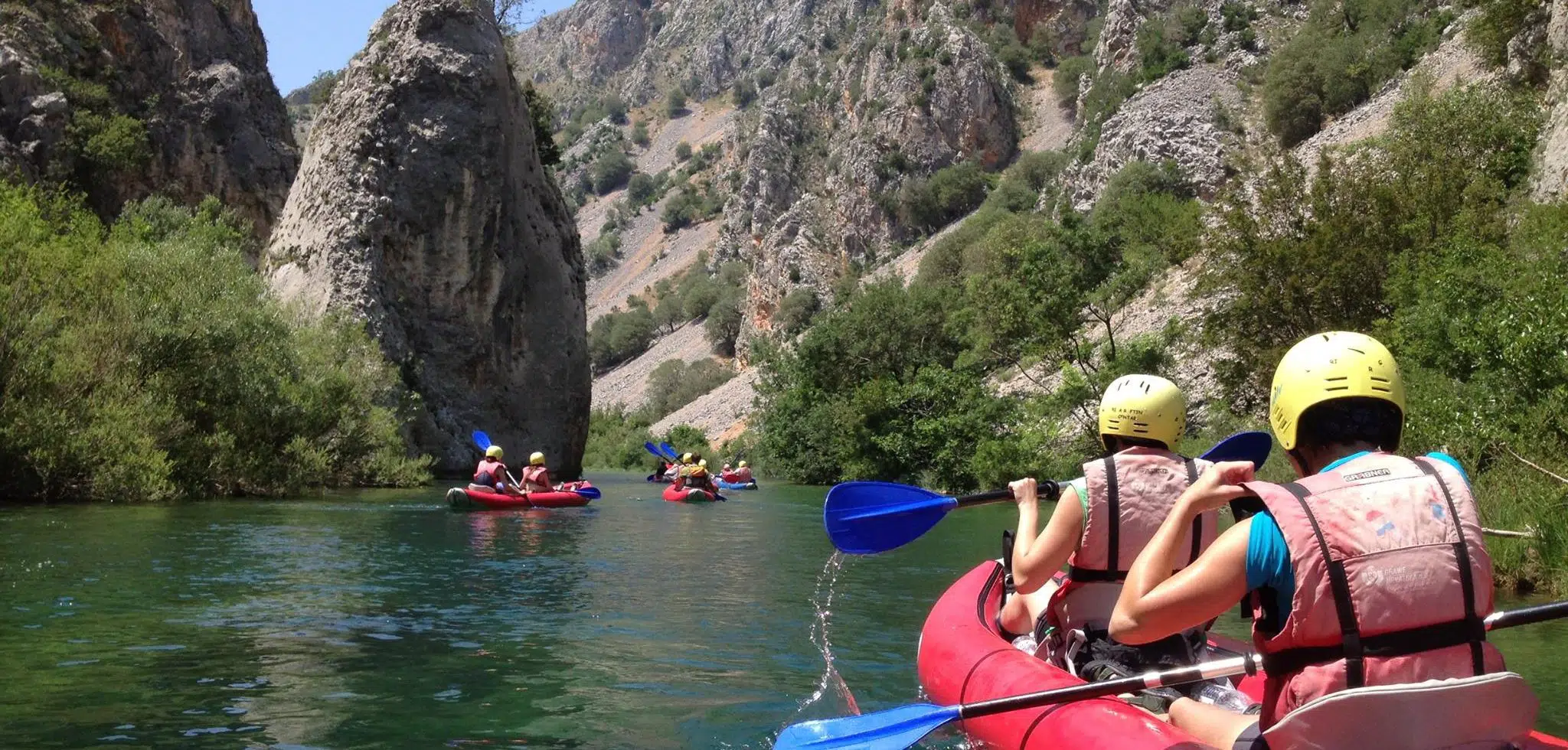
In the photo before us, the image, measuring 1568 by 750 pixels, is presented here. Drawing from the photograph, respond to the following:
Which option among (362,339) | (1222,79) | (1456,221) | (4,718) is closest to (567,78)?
(1222,79)

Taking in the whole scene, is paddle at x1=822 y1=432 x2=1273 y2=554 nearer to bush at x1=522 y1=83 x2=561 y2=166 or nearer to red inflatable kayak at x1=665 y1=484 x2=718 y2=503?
red inflatable kayak at x1=665 y1=484 x2=718 y2=503

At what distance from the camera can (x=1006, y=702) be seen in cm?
379

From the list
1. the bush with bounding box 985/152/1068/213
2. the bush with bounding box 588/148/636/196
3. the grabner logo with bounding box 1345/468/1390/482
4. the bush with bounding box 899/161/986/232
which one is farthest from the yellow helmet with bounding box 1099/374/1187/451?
the bush with bounding box 588/148/636/196

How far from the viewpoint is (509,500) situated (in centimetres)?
1931

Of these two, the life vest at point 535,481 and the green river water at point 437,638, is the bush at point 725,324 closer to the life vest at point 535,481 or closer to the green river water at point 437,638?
the life vest at point 535,481

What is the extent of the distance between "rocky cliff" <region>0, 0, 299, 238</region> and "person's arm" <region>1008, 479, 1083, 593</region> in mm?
29528

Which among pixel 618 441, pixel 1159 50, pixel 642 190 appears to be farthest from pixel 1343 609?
pixel 642 190

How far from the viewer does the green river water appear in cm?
551

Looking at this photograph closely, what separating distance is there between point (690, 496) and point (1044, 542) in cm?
1973

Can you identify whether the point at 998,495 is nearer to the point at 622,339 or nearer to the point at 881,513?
the point at 881,513

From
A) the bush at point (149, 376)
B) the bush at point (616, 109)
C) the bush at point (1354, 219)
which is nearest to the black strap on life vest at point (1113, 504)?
the bush at point (149, 376)

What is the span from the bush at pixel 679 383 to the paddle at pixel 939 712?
6380cm

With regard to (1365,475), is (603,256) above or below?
above

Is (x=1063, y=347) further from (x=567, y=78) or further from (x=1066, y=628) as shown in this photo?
(x=567, y=78)
